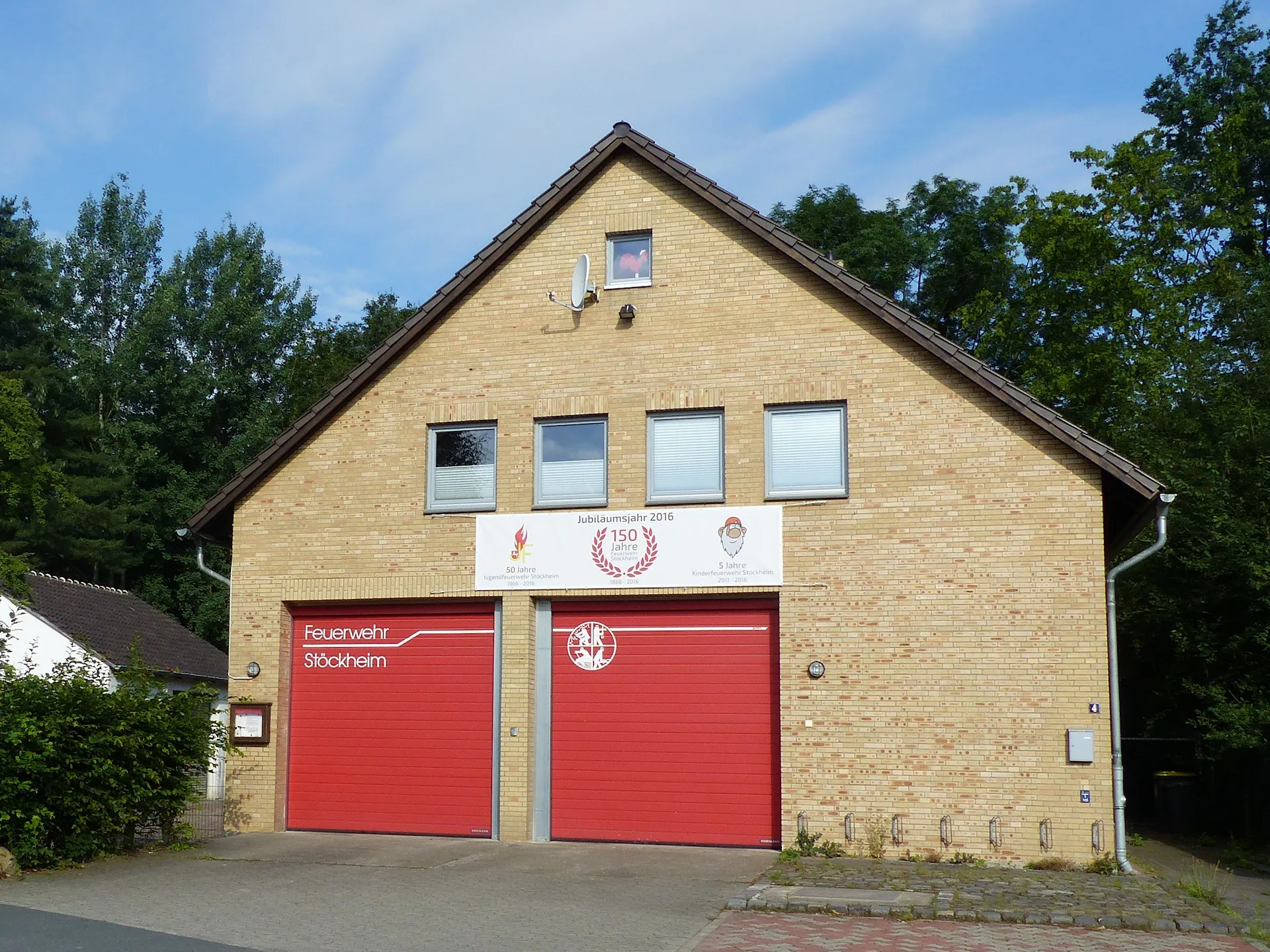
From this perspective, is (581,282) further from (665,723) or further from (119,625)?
(119,625)

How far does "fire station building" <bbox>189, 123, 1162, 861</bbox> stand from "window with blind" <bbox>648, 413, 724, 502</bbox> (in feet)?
0.15

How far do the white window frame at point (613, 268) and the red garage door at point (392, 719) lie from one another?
4461mm

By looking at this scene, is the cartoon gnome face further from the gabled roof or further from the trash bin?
the trash bin

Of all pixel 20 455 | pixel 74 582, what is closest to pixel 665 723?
pixel 20 455

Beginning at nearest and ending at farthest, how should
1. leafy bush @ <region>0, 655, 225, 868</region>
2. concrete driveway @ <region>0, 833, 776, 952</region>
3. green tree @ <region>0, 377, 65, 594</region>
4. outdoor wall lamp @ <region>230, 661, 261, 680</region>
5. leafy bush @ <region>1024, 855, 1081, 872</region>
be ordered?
concrete driveway @ <region>0, 833, 776, 952</region> < leafy bush @ <region>0, 655, 225, 868</region> < leafy bush @ <region>1024, 855, 1081, 872</region> < outdoor wall lamp @ <region>230, 661, 261, 680</region> < green tree @ <region>0, 377, 65, 594</region>

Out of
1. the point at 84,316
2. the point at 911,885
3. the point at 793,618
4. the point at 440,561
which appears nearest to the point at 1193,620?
the point at 793,618

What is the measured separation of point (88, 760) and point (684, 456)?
744cm

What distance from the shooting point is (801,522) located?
15.2m

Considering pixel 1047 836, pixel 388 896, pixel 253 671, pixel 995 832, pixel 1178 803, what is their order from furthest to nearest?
1. pixel 1178 803
2. pixel 253 671
3. pixel 995 832
4. pixel 1047 836
5. pixel 388 896

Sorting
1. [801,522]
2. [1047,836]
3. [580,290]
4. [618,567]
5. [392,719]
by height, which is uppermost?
[580,290]

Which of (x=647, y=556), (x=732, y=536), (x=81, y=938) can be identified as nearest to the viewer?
(x=81, y=938)

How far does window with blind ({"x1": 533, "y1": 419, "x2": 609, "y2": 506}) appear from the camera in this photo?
53.2 feet

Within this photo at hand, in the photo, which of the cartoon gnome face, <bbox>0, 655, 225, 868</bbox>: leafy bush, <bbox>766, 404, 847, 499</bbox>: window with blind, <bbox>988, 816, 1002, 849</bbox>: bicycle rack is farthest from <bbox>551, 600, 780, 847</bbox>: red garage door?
<bbox>0, 655, 225, 868</bbox>: leafy bush

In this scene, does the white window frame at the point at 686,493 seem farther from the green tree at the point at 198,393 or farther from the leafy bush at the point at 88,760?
the green tree at the point at 198,393
